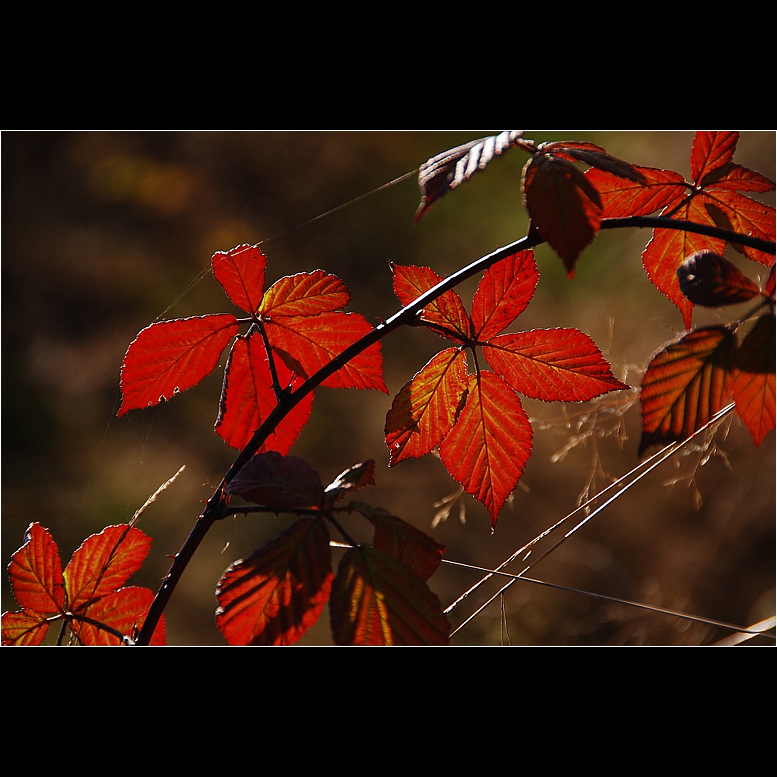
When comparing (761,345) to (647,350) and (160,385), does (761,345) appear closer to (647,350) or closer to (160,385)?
(160,385)

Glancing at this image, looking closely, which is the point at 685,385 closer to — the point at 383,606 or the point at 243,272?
the point at 383,606

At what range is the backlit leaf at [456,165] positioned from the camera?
1.09ft

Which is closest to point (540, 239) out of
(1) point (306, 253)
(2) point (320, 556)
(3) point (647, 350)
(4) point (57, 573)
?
(2) point (320, 556)

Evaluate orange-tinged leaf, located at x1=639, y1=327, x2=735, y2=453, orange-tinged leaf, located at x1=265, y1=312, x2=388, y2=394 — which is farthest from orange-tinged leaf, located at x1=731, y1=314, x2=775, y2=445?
orange-tinged leaf, located at x1=265, y1=312, x2=388, y2=394

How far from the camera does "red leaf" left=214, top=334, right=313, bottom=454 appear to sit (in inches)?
18.7

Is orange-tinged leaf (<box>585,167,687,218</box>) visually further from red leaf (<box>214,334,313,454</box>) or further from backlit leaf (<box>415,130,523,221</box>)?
red leaf (<box>214,334,313,454</box>)

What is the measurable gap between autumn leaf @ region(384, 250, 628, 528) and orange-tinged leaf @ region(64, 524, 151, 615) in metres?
0.22

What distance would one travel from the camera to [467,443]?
1.46 ft

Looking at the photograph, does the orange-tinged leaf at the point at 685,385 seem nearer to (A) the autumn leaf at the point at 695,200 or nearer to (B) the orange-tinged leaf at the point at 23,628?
(A) the autumn leaf at the point at 695,200

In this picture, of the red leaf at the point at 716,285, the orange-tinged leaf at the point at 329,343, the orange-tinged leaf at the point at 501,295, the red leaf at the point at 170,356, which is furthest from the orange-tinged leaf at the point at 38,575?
the red leaf at the point at 716,285

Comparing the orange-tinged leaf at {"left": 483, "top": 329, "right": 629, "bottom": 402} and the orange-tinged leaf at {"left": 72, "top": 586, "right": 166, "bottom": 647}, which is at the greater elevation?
the orange-tinged leaf at {"left": 483, "top": 329, "right": 629, "bottom": 402}

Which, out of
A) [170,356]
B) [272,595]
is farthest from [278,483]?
[170,356]

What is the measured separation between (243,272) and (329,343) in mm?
78

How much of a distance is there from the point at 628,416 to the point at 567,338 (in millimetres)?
1278
